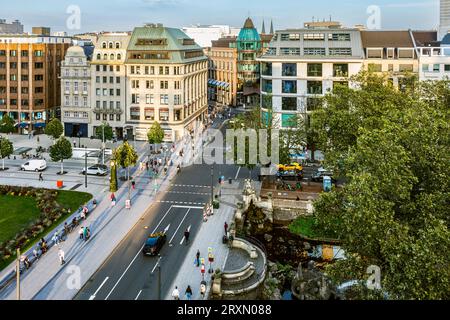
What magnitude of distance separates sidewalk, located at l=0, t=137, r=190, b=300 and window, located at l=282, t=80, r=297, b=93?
32446 mm

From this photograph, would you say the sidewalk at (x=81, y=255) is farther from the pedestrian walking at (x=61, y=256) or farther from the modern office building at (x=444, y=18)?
the modern office building at (x=444, y=18)

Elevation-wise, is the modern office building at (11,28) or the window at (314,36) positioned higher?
the modern office building at (11,28)

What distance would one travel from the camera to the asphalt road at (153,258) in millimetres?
32250

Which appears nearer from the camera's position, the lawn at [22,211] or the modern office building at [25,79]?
the lawn at [22,211]

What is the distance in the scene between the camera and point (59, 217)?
46.2 metres

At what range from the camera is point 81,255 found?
124 feet

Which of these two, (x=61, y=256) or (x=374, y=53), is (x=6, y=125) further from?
(x=374, y=53)

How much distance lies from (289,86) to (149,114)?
2418cm

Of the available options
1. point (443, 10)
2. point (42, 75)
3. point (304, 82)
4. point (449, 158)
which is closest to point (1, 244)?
point (449, 158)

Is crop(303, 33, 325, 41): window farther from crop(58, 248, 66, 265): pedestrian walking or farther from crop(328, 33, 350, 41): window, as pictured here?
crop(58, 248, 66, 265): pedestrian walking

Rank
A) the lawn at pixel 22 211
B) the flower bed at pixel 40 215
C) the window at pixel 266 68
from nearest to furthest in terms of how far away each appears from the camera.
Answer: the flower bed at pixel 40 215, the lawn at pixel 22 211, the window at pixel 266 68

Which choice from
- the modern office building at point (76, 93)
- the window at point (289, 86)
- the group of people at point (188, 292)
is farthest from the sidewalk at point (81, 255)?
the modern office building at point (76, 93)

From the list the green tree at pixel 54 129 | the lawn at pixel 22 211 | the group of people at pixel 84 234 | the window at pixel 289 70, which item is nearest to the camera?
the group of people at pixel 84 234

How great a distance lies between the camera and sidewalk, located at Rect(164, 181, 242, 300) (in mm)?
33497
